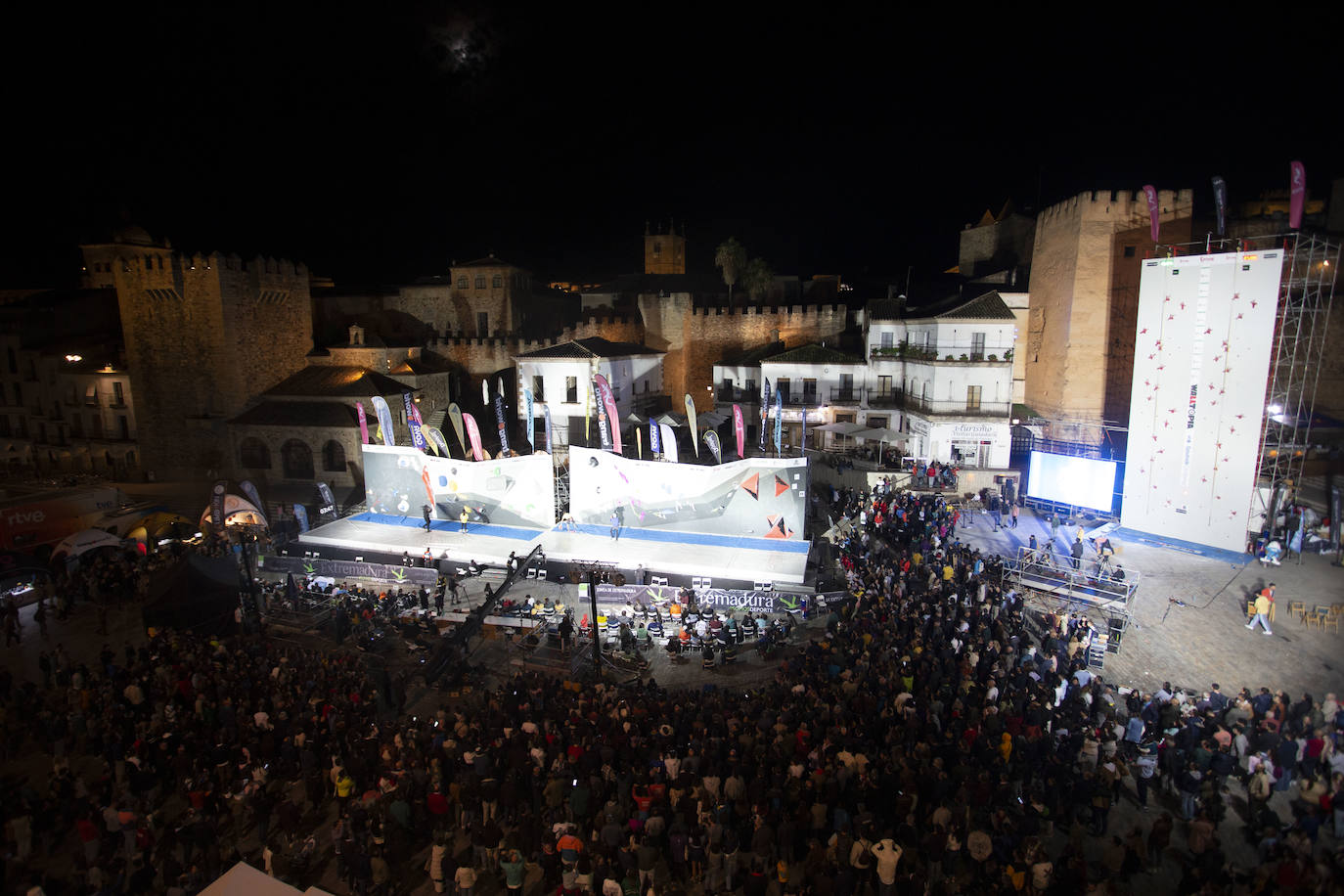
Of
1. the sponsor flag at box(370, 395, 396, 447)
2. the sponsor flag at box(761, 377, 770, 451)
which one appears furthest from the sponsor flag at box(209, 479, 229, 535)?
the sponsor flag at box(761, 377, 770, 451)

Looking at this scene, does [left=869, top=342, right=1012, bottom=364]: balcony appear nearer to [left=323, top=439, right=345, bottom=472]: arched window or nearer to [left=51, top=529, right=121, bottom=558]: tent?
[left=323, top=439, right=345, bottom=472]: arched window

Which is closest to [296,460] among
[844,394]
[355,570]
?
[355,570]

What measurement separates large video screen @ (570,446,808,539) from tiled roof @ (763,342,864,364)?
42.8ft

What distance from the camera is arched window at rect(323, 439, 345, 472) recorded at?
1192 inches

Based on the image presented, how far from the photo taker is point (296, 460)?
30.9 m

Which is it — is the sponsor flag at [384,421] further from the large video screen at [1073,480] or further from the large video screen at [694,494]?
the large video screen at [1073,480]

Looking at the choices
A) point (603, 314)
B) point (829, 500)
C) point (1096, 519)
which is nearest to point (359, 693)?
point (829, 500)

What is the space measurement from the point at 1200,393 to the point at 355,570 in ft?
81.5

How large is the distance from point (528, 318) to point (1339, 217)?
37311mm

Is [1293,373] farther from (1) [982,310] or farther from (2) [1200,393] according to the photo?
(1) [982,310]

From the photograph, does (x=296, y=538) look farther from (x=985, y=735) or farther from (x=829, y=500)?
(x=985, y=735)

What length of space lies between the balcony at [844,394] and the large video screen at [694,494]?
524 inches

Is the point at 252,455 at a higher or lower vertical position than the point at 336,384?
lower

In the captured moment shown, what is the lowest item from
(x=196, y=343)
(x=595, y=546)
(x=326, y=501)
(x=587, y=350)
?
(x=595, y=546)
